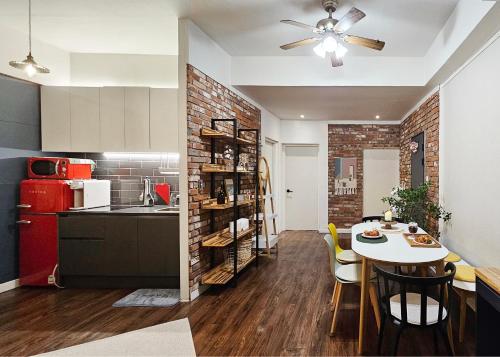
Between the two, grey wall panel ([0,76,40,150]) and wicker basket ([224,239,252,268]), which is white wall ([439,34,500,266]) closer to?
wicker basket ([224,239,252,268])

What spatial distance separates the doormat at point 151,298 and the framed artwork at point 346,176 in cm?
484

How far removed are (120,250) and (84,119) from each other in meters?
1.73

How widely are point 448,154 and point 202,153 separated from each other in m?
2.98

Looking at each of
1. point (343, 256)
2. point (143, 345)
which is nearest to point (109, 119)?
point (143, 345)

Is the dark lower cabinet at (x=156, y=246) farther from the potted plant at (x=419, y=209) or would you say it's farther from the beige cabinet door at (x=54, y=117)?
the potted plant at (x=419, y=209)

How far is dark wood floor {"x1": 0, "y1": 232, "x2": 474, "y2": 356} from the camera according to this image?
240cm

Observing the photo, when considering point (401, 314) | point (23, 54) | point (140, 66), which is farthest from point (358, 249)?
point (23, 54)

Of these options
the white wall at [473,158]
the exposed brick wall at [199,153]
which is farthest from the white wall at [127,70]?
the white wall at [473,158]

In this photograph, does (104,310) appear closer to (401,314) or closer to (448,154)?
(401,314)

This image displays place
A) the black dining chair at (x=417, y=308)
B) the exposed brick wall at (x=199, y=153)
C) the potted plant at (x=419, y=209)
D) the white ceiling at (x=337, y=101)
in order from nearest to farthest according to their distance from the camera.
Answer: the black dining chair at (x=417, y=308)
the exposed brick wall at (x=199, y=153)
the potted plant at (x=419, y=209)
the white ceiling at (x=337, y=101)

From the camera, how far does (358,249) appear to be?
8.32ft

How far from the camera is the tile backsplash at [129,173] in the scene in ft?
14.3

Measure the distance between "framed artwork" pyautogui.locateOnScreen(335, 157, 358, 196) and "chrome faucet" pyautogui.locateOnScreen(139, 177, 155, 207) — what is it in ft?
14.7

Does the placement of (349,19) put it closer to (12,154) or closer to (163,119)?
(163,119)
